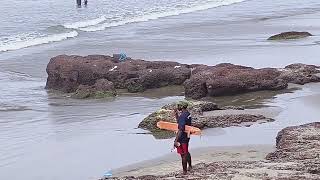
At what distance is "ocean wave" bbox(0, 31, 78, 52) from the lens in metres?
34.0

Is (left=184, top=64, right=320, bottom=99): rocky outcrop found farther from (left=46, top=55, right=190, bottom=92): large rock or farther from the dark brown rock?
(left=46, top=55, right=190, bottom=92): large rock

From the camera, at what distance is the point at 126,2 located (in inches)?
2344

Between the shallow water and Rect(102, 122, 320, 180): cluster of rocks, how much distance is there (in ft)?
4.27

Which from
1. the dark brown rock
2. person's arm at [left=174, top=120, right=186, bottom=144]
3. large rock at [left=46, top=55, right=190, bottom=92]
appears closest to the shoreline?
person's arm at [left=174, top=120, right=186, bottom=144]

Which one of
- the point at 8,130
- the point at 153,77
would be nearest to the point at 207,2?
the point at 153,77

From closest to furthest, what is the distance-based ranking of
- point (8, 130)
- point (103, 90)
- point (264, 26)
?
point (8, 130), point (103, 90), point (264, 26)

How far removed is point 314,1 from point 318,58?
100 ft

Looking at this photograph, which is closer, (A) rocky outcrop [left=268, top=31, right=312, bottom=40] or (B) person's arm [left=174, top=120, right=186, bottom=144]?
(B) person's arm [left=174, top=120, right=186, bottom=144]

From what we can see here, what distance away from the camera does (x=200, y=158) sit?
12469 millimetres

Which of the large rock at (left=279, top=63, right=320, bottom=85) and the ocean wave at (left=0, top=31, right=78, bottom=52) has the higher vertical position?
the large rock at (left=279, top=63, right=320, bottom=85)

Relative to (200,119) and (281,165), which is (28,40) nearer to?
(200,119)

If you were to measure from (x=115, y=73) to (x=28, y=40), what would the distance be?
16229mm

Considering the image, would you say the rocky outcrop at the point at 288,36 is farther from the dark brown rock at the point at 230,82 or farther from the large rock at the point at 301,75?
the dark brown rock at the point at 230,82

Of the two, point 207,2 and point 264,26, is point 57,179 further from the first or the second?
point 207,2
